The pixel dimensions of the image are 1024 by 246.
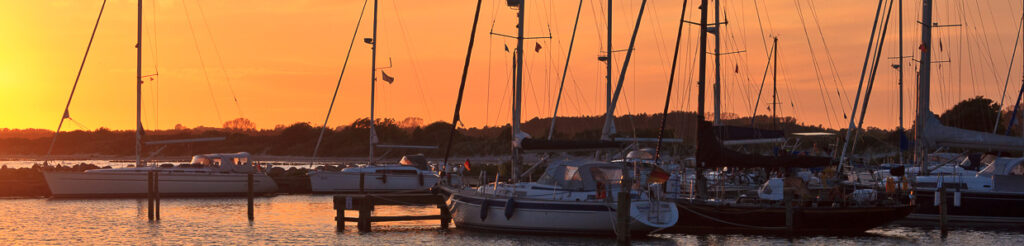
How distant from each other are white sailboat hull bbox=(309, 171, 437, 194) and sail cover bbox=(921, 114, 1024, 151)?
2927cm

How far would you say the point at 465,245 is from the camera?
114 ft

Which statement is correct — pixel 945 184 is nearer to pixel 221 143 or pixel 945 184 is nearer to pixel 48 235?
pixel 48 235

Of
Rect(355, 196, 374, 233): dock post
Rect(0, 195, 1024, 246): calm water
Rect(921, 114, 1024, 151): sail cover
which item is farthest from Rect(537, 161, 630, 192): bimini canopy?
Rect(921, 114, 1024, 151): sail cover

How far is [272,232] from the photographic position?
40.0m

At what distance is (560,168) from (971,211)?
15.9m

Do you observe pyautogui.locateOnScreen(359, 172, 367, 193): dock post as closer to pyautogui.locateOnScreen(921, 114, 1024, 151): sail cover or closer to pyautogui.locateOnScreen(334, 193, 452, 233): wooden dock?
pyautogui.locateOnScreen(334, 193, 452, 233): wooden dock

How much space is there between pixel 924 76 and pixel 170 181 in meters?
38.9

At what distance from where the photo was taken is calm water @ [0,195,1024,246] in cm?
3569

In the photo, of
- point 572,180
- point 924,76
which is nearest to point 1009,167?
point 924,76

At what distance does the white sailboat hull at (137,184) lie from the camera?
59.2 metres

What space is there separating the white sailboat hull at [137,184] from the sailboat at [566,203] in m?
28.6

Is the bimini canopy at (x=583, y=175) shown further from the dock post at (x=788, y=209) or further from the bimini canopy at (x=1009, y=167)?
the bimini canopy at (x=1009, y=167)

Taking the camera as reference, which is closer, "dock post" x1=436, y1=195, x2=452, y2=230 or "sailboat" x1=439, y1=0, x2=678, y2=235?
"sailboat" x1=439, y1=0, x2=678, y2=235

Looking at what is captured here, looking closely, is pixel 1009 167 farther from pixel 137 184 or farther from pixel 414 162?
pixel 137 184
